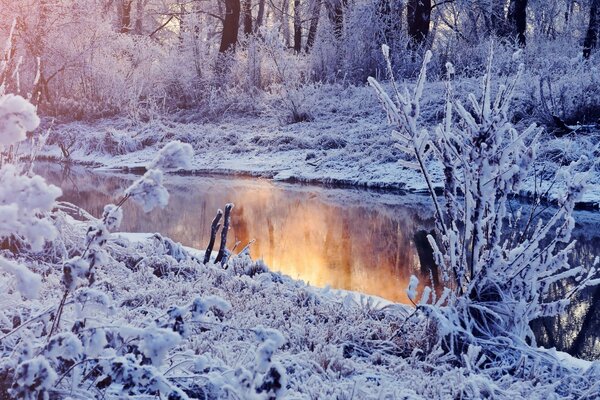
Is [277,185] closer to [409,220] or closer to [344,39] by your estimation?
[409,220]

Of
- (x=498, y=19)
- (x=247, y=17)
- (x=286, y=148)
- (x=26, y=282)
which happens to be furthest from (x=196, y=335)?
(x=247, y=17)

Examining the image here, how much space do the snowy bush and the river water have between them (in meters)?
1.04

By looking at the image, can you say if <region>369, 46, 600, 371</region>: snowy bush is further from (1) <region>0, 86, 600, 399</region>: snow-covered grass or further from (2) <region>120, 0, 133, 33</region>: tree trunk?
(2) <region>120, 0, 133, 33</region>: tree trunk

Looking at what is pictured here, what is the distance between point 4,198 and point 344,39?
1462 centimetres

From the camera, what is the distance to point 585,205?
26.3ft

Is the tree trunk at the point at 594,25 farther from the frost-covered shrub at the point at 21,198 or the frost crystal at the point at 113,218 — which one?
the frost-covered shrub at the point at 21,198

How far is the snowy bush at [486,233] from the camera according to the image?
299 cm

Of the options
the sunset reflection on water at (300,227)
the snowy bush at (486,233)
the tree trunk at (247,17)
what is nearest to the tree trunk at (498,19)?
the tree trunk at (247,17)

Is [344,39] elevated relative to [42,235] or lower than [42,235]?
elevated

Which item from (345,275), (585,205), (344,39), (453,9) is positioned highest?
(453,9)

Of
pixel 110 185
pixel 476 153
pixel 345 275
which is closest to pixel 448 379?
pixel 476 153

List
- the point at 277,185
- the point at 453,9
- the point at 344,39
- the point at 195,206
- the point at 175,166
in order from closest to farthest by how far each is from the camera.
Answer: the point at 175,166, the point at 195,206, the point at 277,185, the point at 344,39, the point at 453,9

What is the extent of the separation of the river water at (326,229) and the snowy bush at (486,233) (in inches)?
41.1

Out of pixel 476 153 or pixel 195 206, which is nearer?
pixel 476 153
